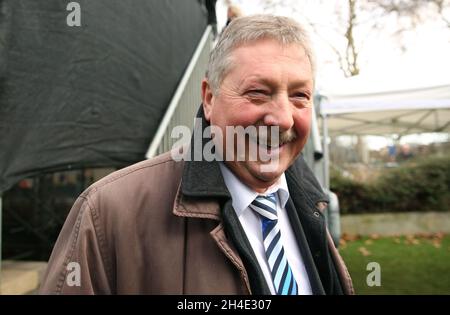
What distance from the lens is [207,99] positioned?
4.13 feet

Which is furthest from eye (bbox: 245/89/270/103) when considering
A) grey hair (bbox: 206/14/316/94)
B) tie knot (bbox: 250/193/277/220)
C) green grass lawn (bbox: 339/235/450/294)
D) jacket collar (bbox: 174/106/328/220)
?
green grass lawn (bbox: 339/235/450/294)

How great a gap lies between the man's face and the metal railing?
2.05 m

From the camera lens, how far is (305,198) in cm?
140

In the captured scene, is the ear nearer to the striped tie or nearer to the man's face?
the man's face

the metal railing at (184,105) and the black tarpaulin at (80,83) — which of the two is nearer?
the black tarpaulin at (80,83)

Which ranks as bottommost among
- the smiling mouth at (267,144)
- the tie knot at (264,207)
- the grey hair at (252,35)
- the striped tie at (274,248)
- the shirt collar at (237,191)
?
the striped tie at (274,248)

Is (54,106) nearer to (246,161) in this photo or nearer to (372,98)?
(246,161)

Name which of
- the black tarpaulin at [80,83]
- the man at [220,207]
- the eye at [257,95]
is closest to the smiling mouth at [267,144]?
the man at [220,207]

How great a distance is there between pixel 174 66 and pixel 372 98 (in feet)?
9.64

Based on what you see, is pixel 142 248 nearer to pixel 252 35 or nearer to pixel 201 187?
pixel 201 187

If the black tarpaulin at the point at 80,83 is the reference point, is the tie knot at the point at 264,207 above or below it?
below

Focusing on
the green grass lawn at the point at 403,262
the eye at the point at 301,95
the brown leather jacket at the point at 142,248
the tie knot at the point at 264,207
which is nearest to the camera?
the brown leather jacket at the point at 142,248

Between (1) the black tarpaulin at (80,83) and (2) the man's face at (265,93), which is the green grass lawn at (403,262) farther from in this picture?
(2) the man's face at (265,93)

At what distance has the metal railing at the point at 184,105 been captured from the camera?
3391 millimetres
